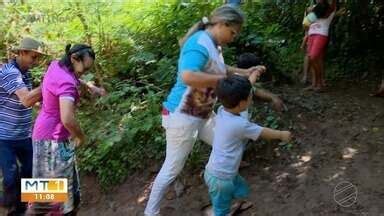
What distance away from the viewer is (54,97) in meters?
3.66

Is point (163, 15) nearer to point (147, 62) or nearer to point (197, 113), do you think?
point (147, 62)

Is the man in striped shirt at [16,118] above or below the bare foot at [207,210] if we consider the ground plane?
above

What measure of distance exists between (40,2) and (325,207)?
515cm

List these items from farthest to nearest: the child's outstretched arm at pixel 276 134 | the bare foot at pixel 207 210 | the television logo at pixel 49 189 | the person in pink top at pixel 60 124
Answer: the bare foot at pixel 207 210
the television logo at pixel 49 189
the person in pink top at pixel 60 124
the child's outstretched arm at pixel 276 134

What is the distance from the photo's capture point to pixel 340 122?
5531 millimetres

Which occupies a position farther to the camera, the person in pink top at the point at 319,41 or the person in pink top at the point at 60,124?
the person in pink top at the point at 319,41

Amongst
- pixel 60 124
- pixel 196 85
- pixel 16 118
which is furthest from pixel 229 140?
pixel 16 118

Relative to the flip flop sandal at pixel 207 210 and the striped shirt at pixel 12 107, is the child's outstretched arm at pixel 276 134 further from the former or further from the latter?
the striped shirt at pixel 12 107

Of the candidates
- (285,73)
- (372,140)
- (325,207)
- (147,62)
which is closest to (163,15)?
(147,62)

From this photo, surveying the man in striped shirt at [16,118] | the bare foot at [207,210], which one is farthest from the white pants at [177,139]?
the man in striped shirt at [16,118]

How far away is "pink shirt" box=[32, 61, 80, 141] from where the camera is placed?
11.8ft

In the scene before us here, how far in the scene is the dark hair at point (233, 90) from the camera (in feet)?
11.1

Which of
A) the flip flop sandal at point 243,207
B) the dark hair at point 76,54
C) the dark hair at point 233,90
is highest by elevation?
the dark hair at point 76,54

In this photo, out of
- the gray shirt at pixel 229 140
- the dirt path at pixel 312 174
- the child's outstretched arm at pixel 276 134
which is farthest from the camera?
the dirt path at pixel 312 174
